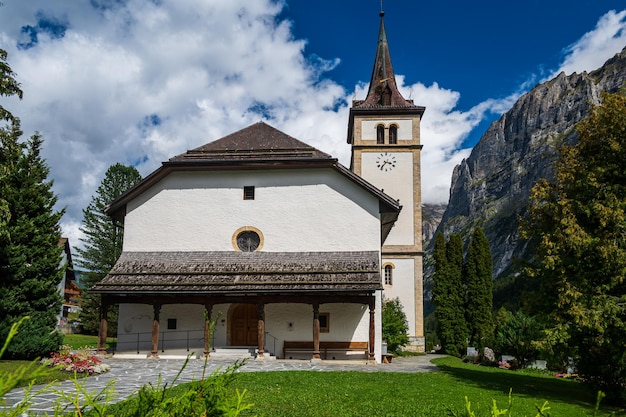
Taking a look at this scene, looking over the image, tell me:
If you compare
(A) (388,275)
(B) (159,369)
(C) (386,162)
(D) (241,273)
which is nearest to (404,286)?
(A) (388,275)

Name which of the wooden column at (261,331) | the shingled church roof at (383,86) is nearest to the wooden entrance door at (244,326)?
the wooden column at (261,331)

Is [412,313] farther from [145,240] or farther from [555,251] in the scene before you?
[555,251]

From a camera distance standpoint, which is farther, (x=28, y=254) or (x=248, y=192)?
(x=248, y=192)

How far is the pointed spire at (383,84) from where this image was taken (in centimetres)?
4166

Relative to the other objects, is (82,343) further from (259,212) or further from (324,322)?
(324,322)

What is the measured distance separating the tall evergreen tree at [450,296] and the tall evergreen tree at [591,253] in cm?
2135

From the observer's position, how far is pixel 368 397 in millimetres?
11344

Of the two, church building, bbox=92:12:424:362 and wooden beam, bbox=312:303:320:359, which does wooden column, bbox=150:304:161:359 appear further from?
wooden beam, bbox=312:303:320:359

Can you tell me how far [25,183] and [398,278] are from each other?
80.5 ft

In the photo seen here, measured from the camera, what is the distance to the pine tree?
1689 cm

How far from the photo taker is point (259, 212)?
22.4 meters

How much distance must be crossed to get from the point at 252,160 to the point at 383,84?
941 inches

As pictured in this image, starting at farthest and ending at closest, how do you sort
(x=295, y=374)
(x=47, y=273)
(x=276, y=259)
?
(x=276, y=259)
(x=47, y=273)
(x=295, y=374)

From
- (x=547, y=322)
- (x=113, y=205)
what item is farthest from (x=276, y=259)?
(x=547, y=322)
